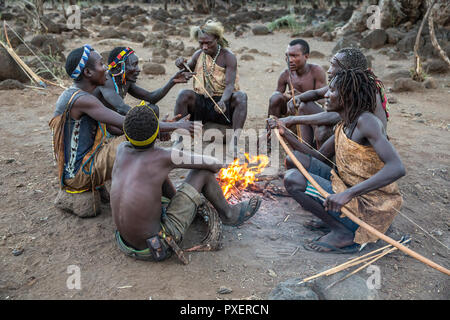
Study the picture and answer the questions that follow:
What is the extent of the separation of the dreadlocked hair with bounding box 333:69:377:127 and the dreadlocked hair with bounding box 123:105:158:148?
4.56ft

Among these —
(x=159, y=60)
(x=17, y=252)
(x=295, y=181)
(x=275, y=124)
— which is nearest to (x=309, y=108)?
(x=275, y=124)

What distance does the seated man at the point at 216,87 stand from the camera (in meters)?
4.89

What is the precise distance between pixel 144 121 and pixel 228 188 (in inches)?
58.4

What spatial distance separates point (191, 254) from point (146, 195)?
0.62m

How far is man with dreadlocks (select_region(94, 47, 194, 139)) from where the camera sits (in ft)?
11.3

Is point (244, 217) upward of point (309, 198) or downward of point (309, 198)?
downward

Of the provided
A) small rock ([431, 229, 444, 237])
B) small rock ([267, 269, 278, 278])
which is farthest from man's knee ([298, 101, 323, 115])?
small rock ([267, 269, 278, 278])

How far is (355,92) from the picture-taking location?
278 cm

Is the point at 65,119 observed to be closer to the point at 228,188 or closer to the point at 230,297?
the point at 228,188

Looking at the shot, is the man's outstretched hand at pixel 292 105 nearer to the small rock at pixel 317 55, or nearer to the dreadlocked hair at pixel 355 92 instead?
the dreadlocked hair at pixel 355 92

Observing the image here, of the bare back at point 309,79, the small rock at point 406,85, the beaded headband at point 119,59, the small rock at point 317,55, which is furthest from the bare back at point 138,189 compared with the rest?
the small rock at point 317,55

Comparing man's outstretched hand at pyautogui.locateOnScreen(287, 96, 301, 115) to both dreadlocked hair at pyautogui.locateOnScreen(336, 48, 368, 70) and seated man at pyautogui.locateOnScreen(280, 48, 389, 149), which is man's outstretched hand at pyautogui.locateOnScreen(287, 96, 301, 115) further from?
dreadlocked hair at pyautogui.locateOnScreen(336, 48, 368, 70)

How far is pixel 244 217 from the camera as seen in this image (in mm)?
3320
